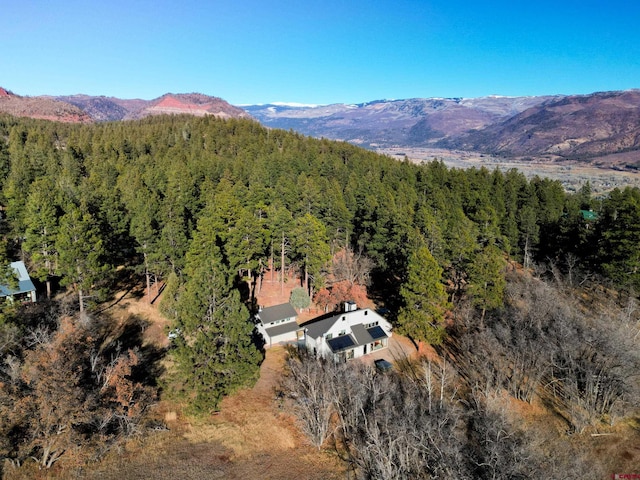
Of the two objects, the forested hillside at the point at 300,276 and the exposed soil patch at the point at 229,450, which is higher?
the forested hillside at the point at 300,276

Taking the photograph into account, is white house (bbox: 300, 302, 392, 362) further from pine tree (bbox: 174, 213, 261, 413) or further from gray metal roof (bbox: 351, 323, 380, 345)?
pine tree (bbox: 174, 213, 261, 413)

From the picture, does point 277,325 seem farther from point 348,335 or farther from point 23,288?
point 23,288

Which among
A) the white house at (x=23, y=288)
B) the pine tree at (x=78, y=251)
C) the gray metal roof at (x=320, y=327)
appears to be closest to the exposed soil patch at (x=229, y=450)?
the gray metal roof at (x=320, y=327)

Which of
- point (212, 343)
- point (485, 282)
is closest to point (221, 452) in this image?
point (212, 343)

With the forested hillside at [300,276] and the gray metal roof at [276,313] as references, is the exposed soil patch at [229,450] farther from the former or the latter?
the gray metal roof at [276,313]

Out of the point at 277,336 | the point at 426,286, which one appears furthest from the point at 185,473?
the point at 426,286

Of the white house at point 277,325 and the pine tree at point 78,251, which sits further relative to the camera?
the white house at point 277,325

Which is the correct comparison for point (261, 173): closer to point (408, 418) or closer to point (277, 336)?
point (277, 336)

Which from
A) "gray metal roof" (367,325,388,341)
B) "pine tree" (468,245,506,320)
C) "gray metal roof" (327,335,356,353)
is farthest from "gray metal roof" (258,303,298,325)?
"pine tree" (468,245,506,320)
